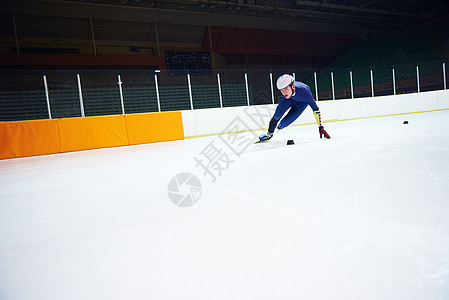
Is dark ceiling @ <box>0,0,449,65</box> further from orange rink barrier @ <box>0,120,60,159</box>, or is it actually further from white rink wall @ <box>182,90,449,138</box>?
orange rink barrier @ <box>0,120,60,159</box>

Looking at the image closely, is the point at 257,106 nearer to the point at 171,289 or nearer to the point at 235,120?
the point at 235,120

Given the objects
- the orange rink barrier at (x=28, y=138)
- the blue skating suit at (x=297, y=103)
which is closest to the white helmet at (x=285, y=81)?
the blue skating suit at (x=297, y=103)

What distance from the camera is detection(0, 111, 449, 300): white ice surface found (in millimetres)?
792

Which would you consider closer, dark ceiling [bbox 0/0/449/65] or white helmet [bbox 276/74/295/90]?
white helmet [bbox 276/74/295/90]

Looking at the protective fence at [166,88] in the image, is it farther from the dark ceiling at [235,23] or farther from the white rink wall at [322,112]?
the dark ceiling at [235,23]

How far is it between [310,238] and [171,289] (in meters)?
0.54

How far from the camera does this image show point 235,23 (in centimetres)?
1781

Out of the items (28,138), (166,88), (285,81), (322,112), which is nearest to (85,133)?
(28,138)

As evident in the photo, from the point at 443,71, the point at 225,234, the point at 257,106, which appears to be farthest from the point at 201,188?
the point at 443,71

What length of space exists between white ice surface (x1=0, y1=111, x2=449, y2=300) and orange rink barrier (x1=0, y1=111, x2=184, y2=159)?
17.7 feet

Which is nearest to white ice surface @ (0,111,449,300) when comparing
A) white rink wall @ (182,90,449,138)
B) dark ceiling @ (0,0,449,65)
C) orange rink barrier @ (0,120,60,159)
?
orange rink barrier @ (0,120,60,159)

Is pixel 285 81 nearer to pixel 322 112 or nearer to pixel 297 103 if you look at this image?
pixel 297 103

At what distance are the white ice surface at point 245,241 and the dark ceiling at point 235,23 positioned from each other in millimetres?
15529

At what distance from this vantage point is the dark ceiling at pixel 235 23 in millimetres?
13812
